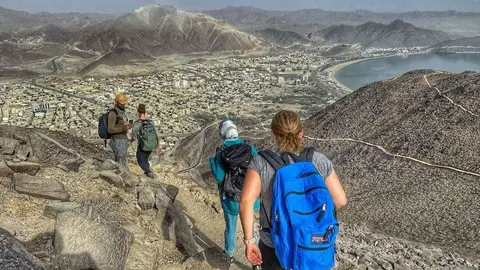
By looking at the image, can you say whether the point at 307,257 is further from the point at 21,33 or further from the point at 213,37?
the point at 21,33

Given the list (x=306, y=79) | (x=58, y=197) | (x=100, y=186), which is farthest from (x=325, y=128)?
(x=306, y=79)

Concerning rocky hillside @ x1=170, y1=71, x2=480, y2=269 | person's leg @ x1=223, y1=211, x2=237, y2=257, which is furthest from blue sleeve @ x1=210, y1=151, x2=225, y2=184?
rocky hillside @ x1=170, y1=71, x2=480, y2=269

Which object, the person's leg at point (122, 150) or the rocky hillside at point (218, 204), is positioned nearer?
the rocky hillside at point (218, 204)

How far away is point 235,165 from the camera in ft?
12.2

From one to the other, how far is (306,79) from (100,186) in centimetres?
6146

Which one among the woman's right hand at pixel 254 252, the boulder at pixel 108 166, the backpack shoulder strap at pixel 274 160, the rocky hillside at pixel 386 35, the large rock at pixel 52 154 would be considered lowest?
the rocky hillside at pixel 386 35

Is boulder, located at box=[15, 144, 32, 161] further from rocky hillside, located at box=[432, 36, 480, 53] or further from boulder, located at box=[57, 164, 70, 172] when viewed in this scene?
rocky hillside, located at box=[432, 36, 480, 53]

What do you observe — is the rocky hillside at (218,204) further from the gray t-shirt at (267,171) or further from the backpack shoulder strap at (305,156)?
the backpack shoulder strap at (305,156)

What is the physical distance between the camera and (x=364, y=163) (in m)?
7.12

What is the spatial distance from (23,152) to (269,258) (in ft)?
14.0

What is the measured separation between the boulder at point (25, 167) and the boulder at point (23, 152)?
0.46 m

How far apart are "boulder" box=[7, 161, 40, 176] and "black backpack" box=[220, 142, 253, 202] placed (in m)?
2.62

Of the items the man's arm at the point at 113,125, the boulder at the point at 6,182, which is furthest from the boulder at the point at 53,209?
the man's arm at the point at 113,125

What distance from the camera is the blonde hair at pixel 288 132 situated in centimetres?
257
